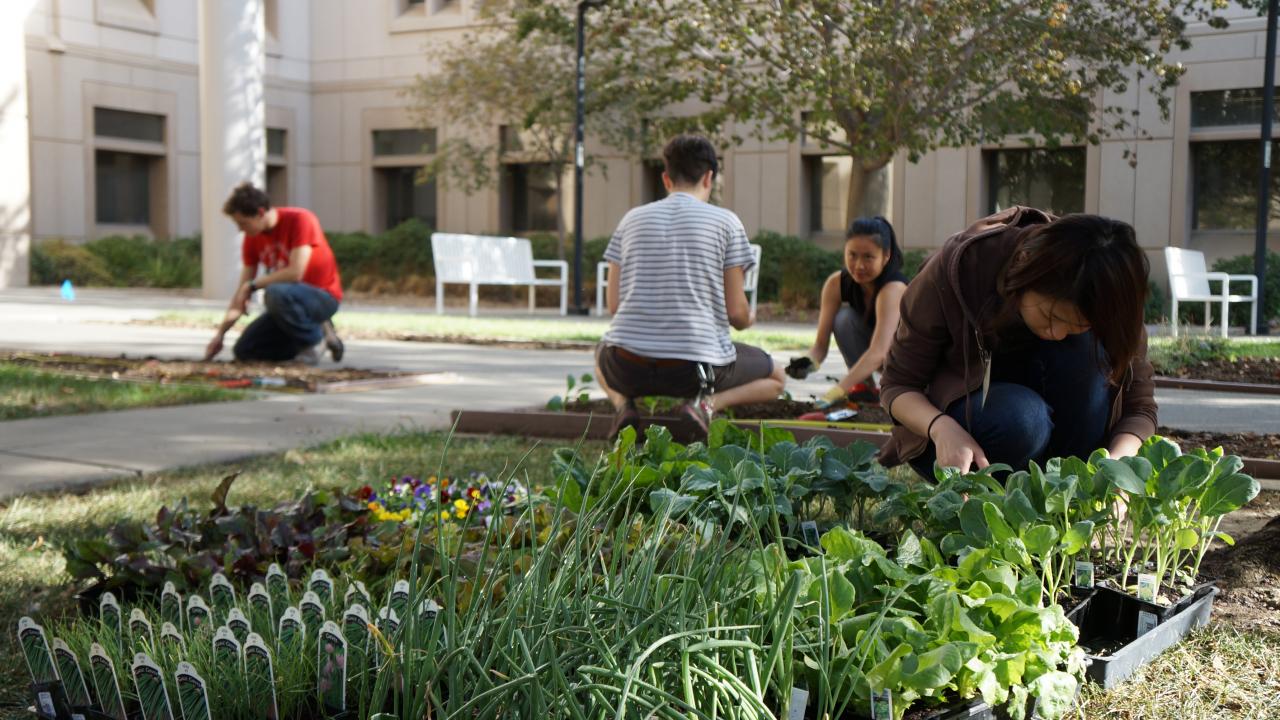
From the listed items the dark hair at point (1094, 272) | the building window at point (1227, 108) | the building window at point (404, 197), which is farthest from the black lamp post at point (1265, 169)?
the building window at point (404, 197)

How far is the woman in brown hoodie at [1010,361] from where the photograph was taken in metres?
2.90

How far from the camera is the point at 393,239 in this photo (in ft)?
75.6

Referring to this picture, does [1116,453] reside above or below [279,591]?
above

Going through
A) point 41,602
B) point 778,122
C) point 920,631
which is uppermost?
point 778,122

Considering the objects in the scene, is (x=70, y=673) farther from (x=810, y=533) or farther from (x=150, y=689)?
(x=810, y=533)

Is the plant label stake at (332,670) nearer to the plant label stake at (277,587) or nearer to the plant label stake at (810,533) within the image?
the plant label stake at (277,587)

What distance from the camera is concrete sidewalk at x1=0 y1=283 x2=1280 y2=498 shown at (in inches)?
208

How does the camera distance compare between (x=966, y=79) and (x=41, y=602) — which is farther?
(x=966, y=79)

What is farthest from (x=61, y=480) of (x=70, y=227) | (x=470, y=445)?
(x=70, y=227)

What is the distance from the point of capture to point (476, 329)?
1348cm

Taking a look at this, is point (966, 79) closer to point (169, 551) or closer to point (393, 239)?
point (393, 239)

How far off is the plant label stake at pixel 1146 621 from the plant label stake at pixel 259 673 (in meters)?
1.70

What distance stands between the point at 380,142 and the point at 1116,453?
25.7 m

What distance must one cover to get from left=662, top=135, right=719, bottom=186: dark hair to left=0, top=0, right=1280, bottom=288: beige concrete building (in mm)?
13492
